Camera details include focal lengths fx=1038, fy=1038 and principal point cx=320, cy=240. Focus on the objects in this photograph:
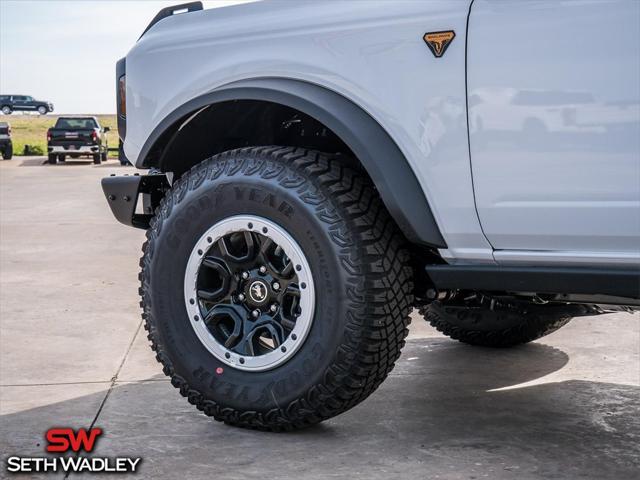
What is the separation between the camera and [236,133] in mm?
3883

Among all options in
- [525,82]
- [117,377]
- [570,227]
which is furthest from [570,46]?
[117,377]

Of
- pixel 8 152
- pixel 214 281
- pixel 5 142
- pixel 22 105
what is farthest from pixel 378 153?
pixel 22 105

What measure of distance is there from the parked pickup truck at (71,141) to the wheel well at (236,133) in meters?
28.6

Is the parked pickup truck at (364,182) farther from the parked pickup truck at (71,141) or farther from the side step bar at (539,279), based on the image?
the parked pickup truck at (71,141)

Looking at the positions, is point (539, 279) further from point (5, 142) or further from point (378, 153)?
point (5, 142)

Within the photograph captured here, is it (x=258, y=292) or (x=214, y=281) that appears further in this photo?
(x=214, y=281)

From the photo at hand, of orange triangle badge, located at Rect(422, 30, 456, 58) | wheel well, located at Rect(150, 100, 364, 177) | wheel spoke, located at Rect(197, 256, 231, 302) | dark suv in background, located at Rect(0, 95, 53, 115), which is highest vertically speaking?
orange triangle badge, located at Rect(422, 30, 456, 58)

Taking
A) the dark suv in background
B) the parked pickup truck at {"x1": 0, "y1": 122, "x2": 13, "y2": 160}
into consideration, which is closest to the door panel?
the parked pickup truck at {"x1": 0, "y1": 122, "x2": 13, "y2": 160}

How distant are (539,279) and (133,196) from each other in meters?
1.59

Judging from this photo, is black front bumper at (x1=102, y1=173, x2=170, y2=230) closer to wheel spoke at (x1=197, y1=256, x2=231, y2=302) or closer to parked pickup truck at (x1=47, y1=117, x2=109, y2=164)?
wheel spoke at (x1=197, y1=256, x2=231, y2=302)

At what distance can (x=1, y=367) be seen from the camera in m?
4.63

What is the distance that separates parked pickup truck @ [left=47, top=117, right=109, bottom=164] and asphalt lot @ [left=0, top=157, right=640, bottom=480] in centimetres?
2618

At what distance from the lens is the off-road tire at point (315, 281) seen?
127 inches

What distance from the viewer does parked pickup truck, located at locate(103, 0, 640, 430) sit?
2.92 meters
